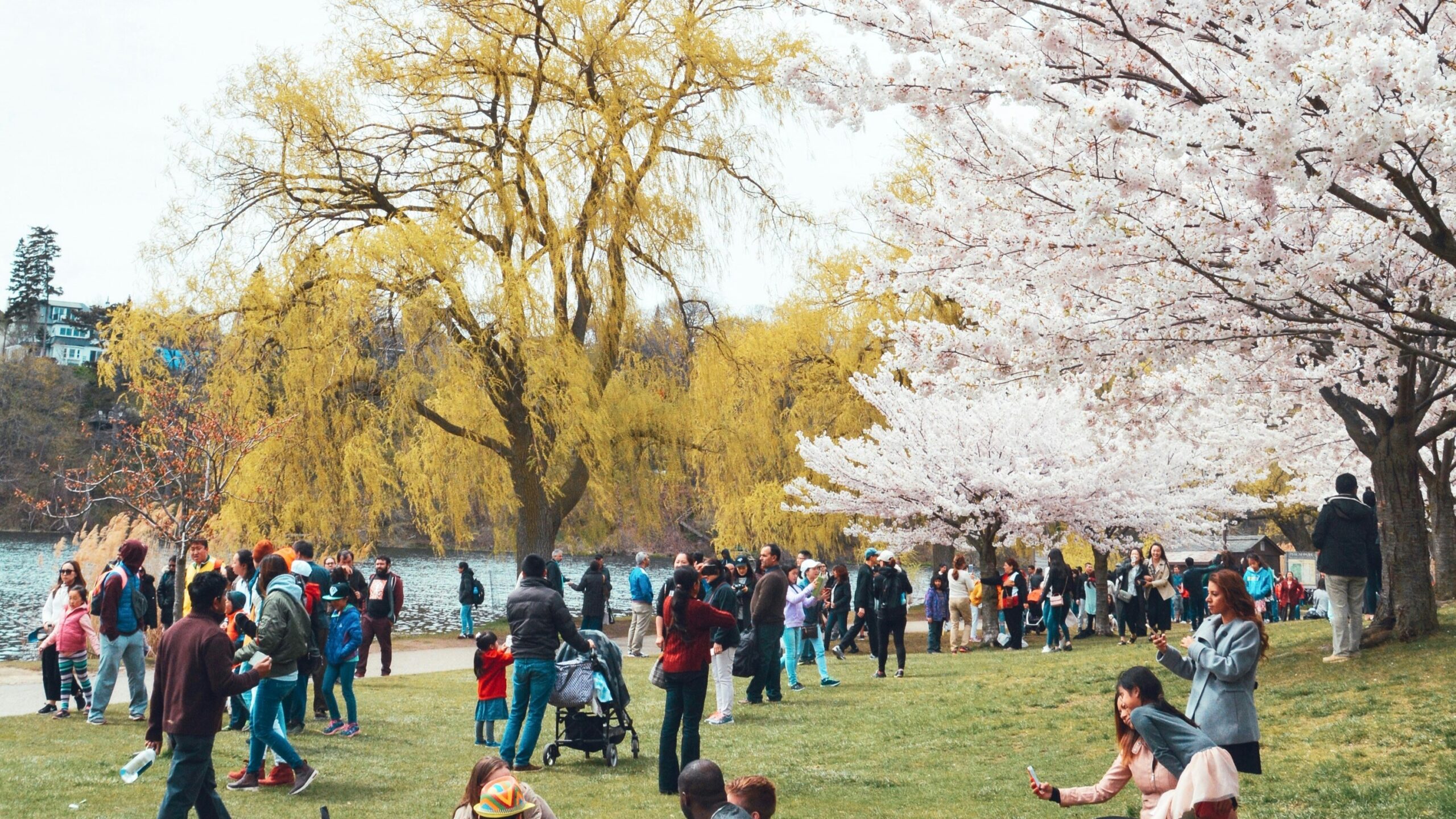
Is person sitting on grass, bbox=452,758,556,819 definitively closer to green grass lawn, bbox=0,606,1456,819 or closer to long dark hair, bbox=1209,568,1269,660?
green grass lawn, bbox=0,606,1456,819

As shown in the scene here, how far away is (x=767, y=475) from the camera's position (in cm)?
3148

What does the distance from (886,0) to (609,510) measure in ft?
59.4

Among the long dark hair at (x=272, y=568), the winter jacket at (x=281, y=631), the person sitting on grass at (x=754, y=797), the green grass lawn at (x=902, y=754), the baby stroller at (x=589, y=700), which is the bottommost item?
the green grass lawn at (x=902, y=754)

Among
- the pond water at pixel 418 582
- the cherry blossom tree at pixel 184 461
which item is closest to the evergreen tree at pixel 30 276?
the pond water at pixel 418 582

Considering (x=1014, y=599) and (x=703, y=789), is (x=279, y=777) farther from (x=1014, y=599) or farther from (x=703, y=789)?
(x=1014, y=599)

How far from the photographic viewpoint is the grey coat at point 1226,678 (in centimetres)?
571

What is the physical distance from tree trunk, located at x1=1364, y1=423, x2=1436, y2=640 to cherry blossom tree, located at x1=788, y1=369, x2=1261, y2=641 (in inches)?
382

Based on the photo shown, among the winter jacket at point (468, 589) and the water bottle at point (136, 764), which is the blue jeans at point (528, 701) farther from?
the winter jacket at point (468, 589)

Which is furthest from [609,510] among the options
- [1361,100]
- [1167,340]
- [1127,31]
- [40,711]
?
[1361,100]

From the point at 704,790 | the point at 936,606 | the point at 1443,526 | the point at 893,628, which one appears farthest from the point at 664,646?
the point at 1443,526

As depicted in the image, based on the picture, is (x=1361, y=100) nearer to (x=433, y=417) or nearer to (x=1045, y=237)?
(x=1045, y=237)

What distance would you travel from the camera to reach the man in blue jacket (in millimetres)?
20797

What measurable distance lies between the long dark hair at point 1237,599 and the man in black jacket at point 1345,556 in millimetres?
7109

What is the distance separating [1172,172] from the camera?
25.1ft
